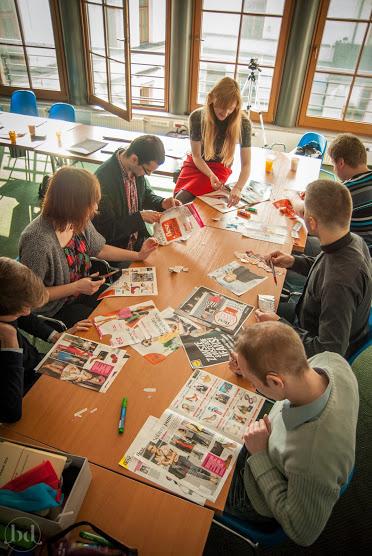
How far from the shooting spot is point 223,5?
17.8ft

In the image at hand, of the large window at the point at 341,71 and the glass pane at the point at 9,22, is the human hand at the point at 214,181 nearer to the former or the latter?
the large window at the point at 341,71

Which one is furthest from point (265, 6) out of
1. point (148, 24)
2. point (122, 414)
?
point (122, 414)

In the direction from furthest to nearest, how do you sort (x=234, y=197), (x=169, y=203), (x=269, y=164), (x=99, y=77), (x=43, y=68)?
(x=43, y=68) → (x=99, y=77) → (x=269, y=164) → (x=234, y=197) → (x=169, y=203)

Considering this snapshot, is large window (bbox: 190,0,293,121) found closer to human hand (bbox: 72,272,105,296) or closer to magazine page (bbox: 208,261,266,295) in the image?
magazine page (bbox: 208,261,266,295)

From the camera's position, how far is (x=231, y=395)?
5.10 ft

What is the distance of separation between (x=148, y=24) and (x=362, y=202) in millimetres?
4836

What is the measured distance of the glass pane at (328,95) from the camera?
18.5 ft

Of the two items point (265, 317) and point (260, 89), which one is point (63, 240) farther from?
point (260, 89)

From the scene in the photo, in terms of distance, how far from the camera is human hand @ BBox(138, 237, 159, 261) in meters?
2.34

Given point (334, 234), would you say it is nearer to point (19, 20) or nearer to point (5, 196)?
point (5, 196)

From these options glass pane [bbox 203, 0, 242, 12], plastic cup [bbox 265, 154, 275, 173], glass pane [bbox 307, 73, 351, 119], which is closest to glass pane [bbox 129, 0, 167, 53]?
glass pane [bbox 203, 0, 242, 12]

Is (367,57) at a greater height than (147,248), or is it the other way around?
(367,57)

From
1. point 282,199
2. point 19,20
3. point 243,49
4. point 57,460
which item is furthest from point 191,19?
point 57,460

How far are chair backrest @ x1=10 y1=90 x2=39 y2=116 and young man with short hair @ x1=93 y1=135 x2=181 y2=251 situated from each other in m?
3.46
